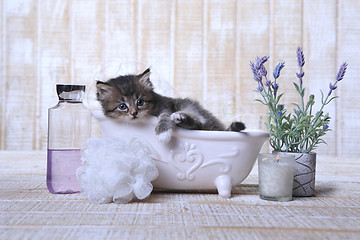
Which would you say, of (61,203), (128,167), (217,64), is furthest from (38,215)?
(217,64)

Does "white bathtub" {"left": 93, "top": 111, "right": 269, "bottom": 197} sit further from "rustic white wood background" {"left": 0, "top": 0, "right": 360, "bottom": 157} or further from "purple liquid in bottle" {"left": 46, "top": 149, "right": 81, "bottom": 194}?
"rustic white wood background" {"left": 0, "top": 0, "right": 360, "bottom": 157}

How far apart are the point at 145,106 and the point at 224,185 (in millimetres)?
377

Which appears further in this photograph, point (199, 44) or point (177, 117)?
point (199, 44)

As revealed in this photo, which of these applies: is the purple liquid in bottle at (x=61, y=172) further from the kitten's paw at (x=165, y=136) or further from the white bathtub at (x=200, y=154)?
the kitten's paw at (x=165, y=136)

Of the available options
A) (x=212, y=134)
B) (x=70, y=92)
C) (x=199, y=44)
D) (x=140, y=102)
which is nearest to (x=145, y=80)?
(x=140, y=102)

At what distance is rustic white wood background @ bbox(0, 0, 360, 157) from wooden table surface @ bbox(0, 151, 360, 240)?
1.61 meters

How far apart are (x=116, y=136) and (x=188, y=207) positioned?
33 cm

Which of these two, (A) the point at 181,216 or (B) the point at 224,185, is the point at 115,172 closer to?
(A) the point at 181,216

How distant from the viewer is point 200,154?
3.81 ft

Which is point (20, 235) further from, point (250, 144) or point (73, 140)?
point (250, 144)

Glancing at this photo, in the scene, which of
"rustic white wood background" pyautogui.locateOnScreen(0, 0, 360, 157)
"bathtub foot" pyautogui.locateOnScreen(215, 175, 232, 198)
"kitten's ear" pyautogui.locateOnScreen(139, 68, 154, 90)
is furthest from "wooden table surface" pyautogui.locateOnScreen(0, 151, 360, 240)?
"rustic white wood background" pyautogui.locateOnScreen(0, 0, 360, 157)

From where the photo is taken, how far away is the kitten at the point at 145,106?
1188 mm

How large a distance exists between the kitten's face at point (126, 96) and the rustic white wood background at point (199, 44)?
1414 millimetres

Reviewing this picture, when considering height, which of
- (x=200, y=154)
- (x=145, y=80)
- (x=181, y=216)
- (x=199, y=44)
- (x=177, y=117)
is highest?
(x=199, y=44)
